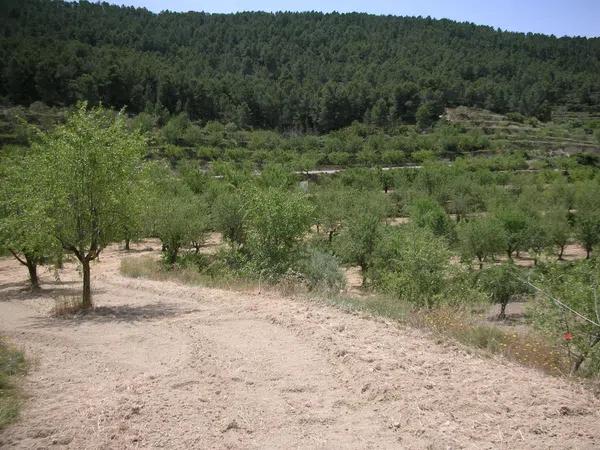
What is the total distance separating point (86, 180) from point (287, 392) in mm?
9449

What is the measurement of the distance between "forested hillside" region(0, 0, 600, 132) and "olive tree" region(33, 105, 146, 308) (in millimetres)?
95512

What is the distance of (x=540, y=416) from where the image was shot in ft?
19.4

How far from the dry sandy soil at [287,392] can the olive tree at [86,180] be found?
3.55 metres

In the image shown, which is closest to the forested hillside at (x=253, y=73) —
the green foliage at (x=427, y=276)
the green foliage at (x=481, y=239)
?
the green foliage at (x=481, y=239)

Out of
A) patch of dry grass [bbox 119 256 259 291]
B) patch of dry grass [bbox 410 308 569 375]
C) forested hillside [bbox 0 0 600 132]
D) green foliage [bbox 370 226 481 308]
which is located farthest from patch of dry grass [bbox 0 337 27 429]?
forested hillside [bbox 0 0 600 132]

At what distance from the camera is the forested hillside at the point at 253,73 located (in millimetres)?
112500

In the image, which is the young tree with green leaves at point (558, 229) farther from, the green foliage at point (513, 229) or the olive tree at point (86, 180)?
the olive tree at point (86, 180)

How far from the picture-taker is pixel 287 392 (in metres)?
7.10

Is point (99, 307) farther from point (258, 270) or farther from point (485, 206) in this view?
point (485, 206)

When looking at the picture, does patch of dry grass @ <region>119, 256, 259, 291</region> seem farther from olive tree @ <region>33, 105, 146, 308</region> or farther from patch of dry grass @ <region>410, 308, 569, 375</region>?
patch of dry grass @ <region>410, 308, 569, 375</region>

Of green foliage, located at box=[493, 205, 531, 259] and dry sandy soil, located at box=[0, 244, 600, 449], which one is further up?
dry sandy soil, located at box=[0, 244, 600, 449]

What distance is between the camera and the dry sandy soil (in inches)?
227

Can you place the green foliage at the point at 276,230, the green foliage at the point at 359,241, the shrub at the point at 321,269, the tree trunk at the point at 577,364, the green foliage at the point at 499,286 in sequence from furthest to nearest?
the green foliage at the point at 359,241, the green foliage at the point at 499,286, the green foliage at the point at 276,230, the shrub at the point at 321,269, the tree trunk at the point at 577,364

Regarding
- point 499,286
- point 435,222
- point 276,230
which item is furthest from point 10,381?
point 435,222
